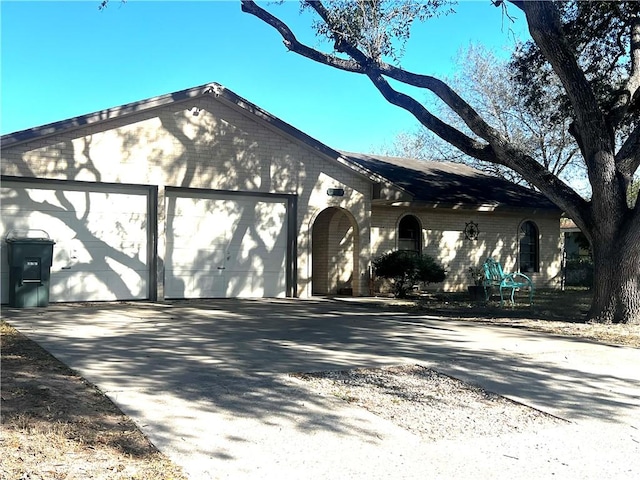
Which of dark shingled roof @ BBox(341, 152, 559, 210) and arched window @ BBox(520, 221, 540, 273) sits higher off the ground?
dark shingled roof @ BBox(341, 152, 559, 210)

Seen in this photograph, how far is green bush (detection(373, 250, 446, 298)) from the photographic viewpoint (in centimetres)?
1722

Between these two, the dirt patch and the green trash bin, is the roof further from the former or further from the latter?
the dirt patch

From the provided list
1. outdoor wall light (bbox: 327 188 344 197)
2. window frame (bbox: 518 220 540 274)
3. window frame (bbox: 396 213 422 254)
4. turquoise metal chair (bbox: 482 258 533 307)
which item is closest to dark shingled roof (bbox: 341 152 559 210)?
window frame (bbox: 396 213 422 254)

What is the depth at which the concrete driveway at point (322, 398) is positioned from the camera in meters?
4.50

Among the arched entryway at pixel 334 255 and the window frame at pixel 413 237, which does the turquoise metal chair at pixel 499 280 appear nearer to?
the window frame at pixel 413 237

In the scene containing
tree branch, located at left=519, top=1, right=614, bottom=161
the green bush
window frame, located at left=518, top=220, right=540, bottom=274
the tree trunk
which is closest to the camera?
the tree trunk

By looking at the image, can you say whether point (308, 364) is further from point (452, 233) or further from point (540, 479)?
point (452, 233)

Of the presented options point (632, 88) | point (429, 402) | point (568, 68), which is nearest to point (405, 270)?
point (632, 88)

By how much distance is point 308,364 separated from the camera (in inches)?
295

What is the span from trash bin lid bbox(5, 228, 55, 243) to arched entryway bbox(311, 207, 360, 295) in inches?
321

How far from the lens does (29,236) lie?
13.2 meters

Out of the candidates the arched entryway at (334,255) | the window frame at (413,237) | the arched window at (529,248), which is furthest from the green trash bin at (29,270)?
the arched window at (529,248)

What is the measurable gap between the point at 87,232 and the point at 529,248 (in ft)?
51.8

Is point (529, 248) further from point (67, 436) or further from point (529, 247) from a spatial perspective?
point (67, 436)
